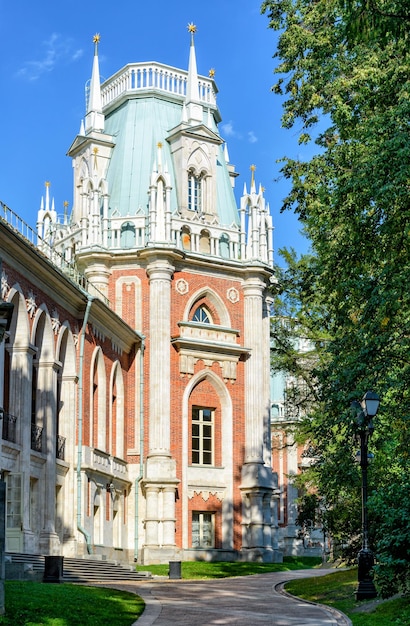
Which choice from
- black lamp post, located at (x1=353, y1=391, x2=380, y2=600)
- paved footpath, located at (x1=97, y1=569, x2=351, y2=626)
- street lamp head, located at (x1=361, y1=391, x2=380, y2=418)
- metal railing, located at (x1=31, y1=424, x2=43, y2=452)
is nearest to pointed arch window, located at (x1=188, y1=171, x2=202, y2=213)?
metal railing, located at (x1=31, y1=424, x2=43, y2=452)

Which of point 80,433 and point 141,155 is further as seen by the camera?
point 141,155

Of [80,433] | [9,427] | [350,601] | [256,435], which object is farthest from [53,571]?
[256,435]

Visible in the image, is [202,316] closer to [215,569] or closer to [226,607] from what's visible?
[215,569]

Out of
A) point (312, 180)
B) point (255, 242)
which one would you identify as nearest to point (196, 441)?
point (255, 242)

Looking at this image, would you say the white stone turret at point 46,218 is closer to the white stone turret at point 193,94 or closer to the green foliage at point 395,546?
the white stone turret at point 193,94

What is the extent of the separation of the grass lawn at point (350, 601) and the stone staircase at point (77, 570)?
17.1 feet

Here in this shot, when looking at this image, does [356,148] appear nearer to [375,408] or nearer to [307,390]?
[375,408]

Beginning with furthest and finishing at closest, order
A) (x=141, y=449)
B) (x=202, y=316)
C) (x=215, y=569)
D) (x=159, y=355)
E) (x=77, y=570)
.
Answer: (x=202, y=316) → (x=159, y=355) → (x=141, y=449) → (x=215, y=569) → (x=77, y=570)

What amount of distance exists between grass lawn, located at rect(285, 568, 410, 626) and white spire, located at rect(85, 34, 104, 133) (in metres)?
25.3

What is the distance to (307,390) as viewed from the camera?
4656cm

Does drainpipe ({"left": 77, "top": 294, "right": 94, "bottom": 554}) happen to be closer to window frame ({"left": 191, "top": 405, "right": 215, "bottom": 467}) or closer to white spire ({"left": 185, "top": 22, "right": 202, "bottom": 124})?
window frame ({"left": 191, "top": 405, "right": 215, "bottom": 467})

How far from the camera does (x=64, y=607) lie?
1734 cm

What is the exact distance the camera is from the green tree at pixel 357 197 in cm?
2177

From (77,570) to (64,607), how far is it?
12.7 m
